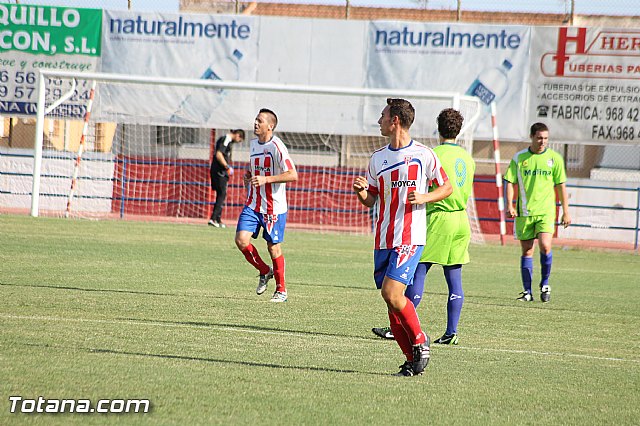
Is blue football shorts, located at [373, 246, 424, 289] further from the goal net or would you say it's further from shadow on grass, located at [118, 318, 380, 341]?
the goal net

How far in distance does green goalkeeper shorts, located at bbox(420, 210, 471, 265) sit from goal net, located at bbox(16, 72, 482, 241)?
16.3 m

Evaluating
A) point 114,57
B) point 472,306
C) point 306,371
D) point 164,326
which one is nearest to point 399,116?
point 306,371

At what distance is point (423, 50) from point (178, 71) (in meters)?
6.37

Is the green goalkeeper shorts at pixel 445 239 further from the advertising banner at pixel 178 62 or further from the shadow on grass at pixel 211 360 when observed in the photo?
the advertising banner at pixel 178 62

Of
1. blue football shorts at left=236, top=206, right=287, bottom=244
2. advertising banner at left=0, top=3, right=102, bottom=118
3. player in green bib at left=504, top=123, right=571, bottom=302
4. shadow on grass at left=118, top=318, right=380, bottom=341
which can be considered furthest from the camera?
advertising banner at left=0, top=3, right=102, bottom=118

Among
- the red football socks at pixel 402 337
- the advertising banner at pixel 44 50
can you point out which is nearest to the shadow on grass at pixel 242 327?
the red football socks at pixel 402 337

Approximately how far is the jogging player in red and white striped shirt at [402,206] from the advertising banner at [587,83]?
18.6 metres

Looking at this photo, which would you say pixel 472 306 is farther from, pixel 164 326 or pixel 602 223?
pixel 602 223

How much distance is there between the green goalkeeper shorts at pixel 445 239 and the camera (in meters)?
8.81

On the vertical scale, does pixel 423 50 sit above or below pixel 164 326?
above

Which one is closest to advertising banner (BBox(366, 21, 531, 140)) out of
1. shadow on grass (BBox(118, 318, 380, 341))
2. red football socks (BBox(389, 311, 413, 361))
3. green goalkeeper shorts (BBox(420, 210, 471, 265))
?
green goalkeeper shorts (BBox(420, 210, 471, 265))

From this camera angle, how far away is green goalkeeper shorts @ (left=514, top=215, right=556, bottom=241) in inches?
494

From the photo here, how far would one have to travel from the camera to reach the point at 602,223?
82.7 feet

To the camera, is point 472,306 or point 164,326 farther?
point 472,306
